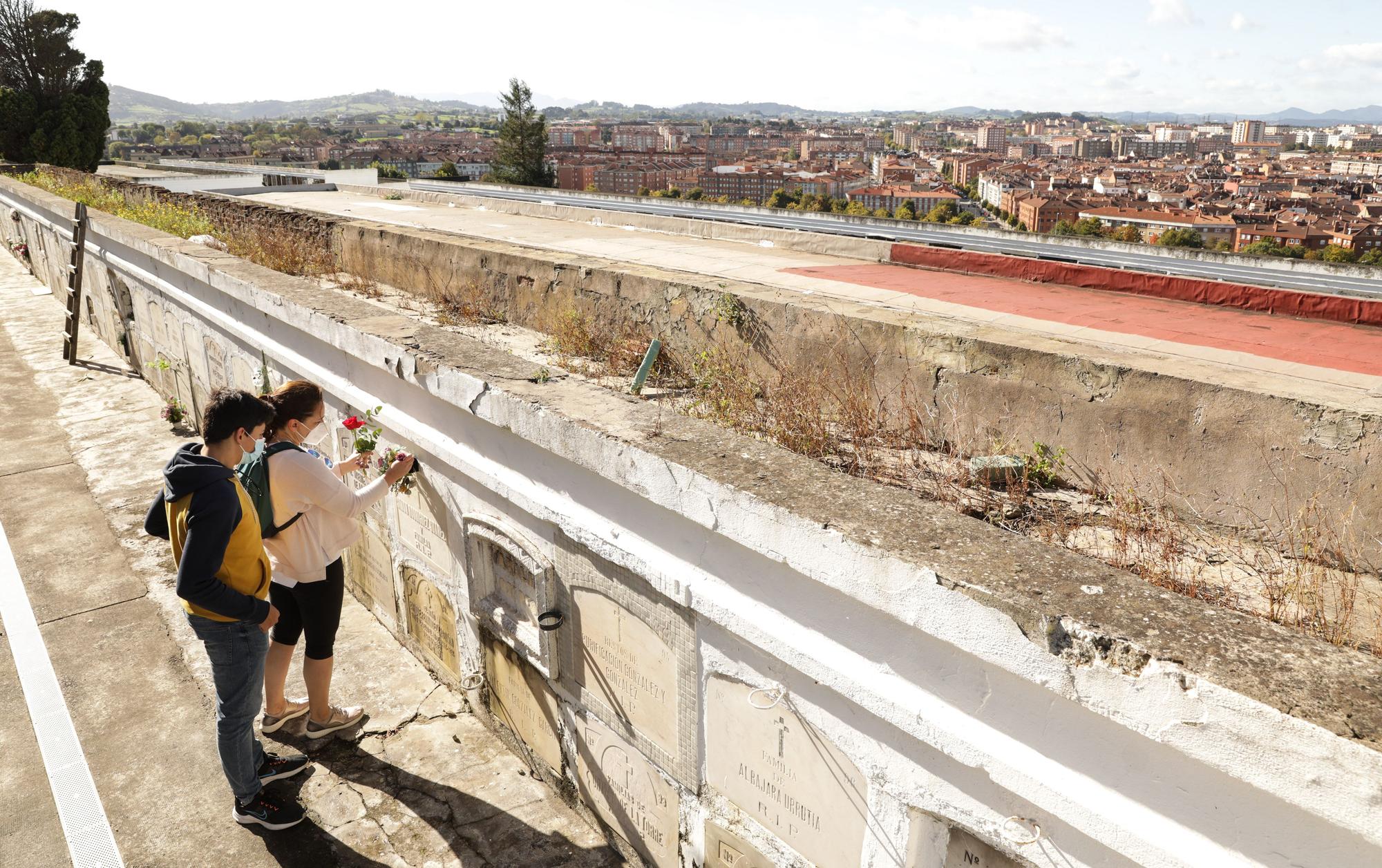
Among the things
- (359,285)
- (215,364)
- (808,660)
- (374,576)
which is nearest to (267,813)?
(374,576)

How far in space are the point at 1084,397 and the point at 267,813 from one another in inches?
150

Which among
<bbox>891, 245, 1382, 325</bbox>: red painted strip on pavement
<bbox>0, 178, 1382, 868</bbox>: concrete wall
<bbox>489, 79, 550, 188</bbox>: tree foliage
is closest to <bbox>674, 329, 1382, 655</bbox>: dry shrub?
<bbox>0, 178, 1382, 868</bbox>: concrete wall

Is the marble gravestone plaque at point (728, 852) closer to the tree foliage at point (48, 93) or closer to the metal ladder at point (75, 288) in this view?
the metal ladder at point (75, 288)

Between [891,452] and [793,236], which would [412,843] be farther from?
[793,236]

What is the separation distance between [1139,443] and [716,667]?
208cm

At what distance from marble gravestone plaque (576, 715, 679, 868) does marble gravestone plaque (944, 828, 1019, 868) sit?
1233 mm

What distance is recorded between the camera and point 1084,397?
3789 mm

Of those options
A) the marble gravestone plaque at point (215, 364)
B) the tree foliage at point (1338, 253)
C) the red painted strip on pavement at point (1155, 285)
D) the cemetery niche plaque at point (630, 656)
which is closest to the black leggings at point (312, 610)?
the cemetery niche plaque at point (630, 656)

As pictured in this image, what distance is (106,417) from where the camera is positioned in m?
8.71

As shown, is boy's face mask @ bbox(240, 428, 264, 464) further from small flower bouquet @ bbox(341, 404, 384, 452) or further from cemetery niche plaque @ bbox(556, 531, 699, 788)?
cemetery niche plaque @ bbox(556, 531, 699, 788)

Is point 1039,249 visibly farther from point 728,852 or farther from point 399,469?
point 728,852

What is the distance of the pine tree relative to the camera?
171 ft

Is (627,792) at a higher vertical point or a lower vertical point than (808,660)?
lower

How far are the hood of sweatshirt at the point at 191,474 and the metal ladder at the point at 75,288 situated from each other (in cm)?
900
